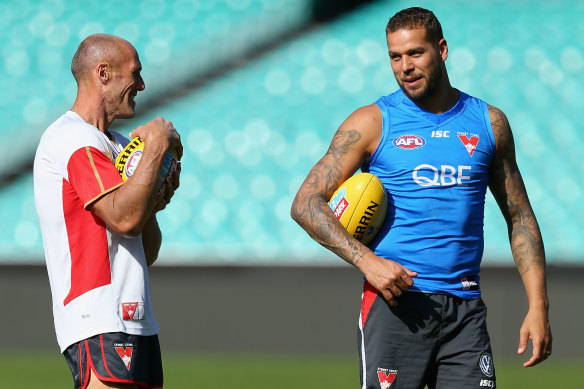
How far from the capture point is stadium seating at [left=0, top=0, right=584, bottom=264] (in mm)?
10773

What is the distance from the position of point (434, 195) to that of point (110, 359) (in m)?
1.57

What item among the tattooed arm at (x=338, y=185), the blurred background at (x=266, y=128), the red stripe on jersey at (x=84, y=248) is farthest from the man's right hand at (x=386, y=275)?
the blurred background at (x=266, y=128)

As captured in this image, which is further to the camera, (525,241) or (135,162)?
(525,241)

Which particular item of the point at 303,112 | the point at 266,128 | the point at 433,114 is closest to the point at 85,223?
the point at 433,114

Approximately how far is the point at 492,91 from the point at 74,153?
9.33m

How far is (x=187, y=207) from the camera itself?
36.3ft

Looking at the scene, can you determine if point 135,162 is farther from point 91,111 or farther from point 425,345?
point 425,345

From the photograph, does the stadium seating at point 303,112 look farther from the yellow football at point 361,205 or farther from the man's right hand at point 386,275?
the man's right hand at point 386,275

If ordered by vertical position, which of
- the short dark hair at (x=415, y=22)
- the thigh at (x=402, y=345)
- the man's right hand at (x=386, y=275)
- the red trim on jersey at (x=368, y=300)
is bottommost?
the thigh at (x=402, y=345)

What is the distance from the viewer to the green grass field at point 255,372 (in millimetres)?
7617

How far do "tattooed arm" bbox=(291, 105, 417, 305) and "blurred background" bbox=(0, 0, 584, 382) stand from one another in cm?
542

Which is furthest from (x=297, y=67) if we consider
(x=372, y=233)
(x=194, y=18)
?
(x=372, y=233)

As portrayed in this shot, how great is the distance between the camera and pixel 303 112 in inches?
464

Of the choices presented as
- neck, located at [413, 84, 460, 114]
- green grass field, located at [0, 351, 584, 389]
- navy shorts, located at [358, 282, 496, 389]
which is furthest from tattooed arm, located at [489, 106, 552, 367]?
green grass field, located at [0, 351, 584, 389]
